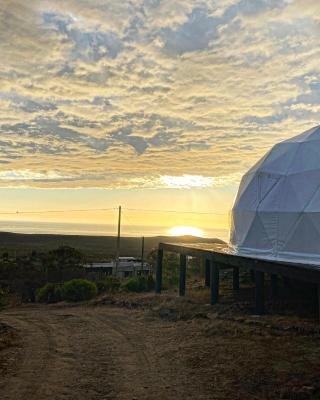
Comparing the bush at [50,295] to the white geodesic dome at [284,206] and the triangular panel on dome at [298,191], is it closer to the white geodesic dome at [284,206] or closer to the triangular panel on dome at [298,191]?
the white geodesic dome at [284,206]

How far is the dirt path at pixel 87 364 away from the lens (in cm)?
738

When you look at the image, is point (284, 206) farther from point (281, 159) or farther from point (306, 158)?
point (281, 159)

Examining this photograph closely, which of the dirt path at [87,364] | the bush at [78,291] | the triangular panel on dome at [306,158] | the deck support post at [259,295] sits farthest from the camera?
the bush at [78,291]

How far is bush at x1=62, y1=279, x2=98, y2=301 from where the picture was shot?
2203 centimetres

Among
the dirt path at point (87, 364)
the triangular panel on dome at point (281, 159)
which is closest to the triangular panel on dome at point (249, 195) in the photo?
the triangular panel on dome at point (281, 159)

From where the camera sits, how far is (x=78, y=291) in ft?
72.7

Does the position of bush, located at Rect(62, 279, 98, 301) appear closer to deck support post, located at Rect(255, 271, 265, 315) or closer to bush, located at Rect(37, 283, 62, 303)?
bush, located at Rect(37, 283, 62, 303)

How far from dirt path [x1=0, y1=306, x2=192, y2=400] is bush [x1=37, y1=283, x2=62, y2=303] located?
791 centimetres

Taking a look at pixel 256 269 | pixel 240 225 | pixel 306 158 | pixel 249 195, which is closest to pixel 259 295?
pixel 256 269

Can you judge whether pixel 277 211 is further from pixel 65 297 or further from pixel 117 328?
pixel 65 297

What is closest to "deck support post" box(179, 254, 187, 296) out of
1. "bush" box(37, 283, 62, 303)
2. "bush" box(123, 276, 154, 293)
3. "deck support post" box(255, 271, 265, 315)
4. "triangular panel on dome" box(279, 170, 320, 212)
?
"bush" box(123, 276, 154, 293)

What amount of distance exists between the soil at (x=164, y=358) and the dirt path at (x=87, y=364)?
18mm

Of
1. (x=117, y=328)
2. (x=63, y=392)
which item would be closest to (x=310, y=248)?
(x=117, y=328)

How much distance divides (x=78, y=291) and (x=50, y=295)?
201 centimetres
